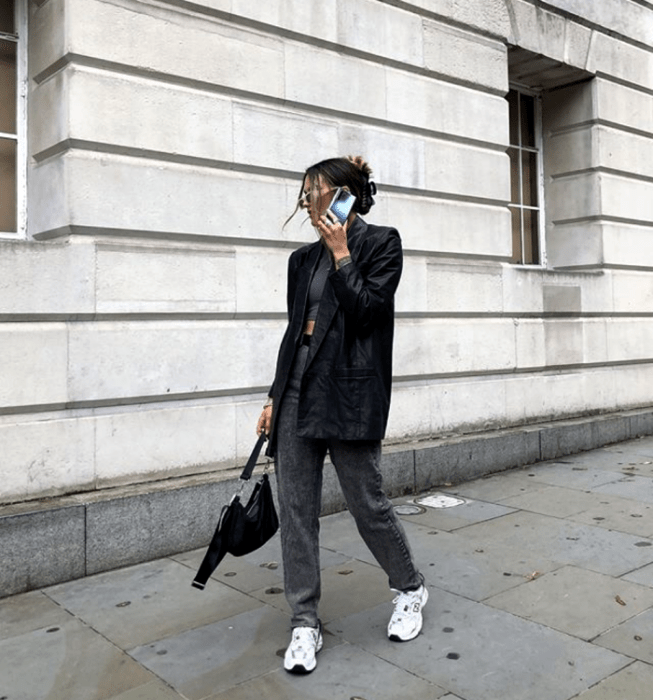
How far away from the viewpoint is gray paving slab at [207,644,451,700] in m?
2.91

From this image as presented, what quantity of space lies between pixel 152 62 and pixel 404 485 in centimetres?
382

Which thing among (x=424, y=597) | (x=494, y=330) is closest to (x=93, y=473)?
(x=424, y=597)

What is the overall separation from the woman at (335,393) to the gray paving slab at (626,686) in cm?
83

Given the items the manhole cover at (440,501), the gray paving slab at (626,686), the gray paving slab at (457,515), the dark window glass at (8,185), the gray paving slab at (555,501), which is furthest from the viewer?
the manhole cover at (440,501)

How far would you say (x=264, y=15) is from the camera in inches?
223

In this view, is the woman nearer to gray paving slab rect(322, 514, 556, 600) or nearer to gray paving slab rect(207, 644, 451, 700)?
gray paving slab rect(207, 644, 451, 700)

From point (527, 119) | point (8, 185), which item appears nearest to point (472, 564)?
point (8, 185)

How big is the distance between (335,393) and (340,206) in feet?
2.61

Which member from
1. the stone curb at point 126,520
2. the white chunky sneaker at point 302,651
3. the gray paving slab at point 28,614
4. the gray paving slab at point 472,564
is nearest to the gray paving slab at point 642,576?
the gray paving slab at point 472,564

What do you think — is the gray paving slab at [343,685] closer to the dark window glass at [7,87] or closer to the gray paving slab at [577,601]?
the gray paving slab at [577,601]

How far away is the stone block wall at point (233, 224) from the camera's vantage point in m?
4.72

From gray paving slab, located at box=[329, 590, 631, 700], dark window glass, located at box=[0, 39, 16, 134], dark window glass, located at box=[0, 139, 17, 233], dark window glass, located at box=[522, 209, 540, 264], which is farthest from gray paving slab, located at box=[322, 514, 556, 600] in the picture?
dark window glass, located at box=[522, 209, 540, 264]

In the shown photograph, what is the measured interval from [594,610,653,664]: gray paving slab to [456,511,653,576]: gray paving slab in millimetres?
708

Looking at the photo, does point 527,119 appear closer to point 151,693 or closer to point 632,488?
point 632,488
